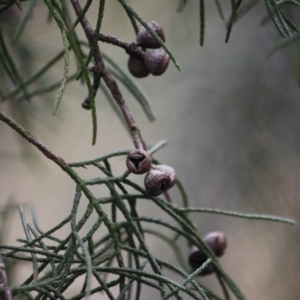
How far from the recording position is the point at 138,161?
1.53 ft

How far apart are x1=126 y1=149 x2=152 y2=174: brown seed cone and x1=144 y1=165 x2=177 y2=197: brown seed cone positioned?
0.02 meters

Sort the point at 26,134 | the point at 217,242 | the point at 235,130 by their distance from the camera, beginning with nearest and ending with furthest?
the point at 26,134
the point at 217,242
the point at 235,130

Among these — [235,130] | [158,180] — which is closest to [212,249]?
[158,180]

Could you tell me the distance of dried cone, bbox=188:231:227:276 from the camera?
59cm

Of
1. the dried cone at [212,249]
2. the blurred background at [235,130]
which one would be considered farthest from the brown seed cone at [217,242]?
the blurred background at [235,130]

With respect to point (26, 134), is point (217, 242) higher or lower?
lower

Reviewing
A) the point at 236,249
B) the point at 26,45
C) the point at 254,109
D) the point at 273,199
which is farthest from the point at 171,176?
the point at 236,249

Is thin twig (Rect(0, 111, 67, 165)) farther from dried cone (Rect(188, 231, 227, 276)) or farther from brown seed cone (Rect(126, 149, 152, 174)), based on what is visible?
dried cone (Rect(188, 231, 227, 276))

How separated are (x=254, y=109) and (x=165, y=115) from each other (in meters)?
0.35

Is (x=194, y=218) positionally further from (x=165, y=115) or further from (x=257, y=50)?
(x=257, y=50)

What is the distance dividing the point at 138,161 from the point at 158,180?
0.09ft

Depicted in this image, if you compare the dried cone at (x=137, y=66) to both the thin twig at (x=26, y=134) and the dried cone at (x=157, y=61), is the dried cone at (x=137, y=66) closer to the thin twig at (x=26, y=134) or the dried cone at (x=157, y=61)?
the dried cone at (x=157, y=61)

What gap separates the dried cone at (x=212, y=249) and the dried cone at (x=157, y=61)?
7.7 inches

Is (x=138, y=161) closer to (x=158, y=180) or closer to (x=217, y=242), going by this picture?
(x=158, y=180)
